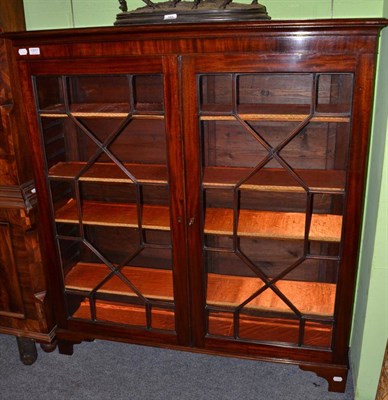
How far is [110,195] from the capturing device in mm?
2463

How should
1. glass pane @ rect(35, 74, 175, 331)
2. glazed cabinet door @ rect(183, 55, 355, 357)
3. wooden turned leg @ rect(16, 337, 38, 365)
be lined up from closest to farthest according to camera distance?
glazed cabinet door @ rect(183, 55, 355, 357)
glass pane @ rect(35, 74, 175, 331)
wooden turned leg @ rect(16, 337, 38, 365)

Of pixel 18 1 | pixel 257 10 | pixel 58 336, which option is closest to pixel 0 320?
pixel 58 336

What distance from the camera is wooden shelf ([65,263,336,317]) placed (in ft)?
6.96

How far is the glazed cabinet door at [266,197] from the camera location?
1842mm

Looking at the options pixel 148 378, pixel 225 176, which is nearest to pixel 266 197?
pixel 225 176

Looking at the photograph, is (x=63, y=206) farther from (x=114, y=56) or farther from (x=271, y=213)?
(x=271, y=213)

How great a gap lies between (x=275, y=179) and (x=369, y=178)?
0.42 m

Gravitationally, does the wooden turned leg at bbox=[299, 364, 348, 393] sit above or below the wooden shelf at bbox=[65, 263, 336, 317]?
below

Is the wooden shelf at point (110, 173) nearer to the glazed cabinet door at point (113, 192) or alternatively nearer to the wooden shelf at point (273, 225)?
the glazed cabinet door at point (113, 192)

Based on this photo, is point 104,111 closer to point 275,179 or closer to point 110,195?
point 110,195

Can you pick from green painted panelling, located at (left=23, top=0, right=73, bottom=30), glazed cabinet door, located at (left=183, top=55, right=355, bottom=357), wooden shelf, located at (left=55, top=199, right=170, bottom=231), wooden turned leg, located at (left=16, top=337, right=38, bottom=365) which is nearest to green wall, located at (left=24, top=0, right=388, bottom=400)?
green painted panelling, located at (left=23, top=0, right=73, bottom=30)

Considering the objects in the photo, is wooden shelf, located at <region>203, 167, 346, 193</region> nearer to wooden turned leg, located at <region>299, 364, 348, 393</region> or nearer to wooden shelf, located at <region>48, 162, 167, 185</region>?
wooden shelf, located at <region>48, 162, 167, 185</region>

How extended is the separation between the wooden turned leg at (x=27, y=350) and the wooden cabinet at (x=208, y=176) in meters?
0.19

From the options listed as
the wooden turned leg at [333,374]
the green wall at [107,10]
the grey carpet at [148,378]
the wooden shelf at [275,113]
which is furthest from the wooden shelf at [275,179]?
the grey carpet at [148,378]
